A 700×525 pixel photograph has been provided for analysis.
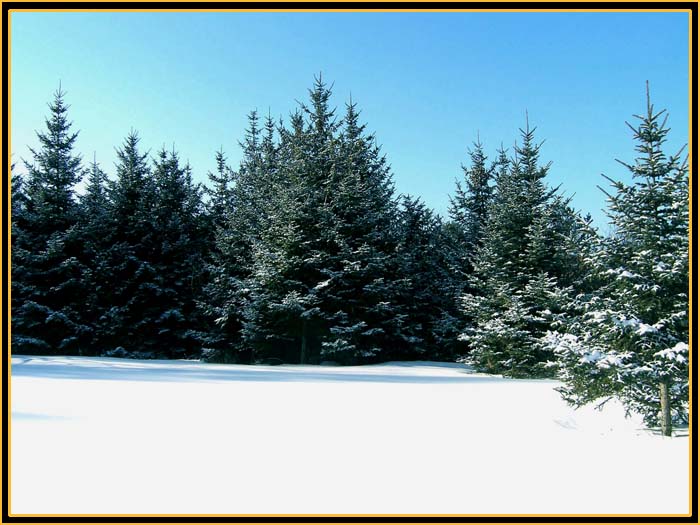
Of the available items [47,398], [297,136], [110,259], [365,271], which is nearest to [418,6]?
[47,398]

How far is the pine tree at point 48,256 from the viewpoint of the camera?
2195 cm

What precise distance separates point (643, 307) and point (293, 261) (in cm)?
1431

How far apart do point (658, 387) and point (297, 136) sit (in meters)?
19.6

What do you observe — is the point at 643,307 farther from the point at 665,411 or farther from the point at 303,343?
the point at 303,343

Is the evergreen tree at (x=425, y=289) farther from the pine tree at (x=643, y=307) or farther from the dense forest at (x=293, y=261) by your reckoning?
the pine tree at (x=643, y=307)

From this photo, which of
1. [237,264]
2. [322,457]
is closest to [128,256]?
[237,264]

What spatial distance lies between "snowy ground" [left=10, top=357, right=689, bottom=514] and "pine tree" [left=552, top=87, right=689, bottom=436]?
1.96 feet

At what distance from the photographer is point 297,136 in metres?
23.2

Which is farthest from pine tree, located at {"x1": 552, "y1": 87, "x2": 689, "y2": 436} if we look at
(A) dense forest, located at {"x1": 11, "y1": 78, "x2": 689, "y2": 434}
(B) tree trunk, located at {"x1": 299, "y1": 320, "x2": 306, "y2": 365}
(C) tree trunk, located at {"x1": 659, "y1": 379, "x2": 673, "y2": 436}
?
(B) tree trunk, located at {"x1": 299, "y1": 320, "x2": 306, "y2": 365}

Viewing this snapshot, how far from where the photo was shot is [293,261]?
1948 cm

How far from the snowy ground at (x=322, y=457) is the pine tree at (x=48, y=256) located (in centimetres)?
1765

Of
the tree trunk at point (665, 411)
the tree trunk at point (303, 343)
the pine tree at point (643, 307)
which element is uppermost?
the pine tree at point (643, 307)

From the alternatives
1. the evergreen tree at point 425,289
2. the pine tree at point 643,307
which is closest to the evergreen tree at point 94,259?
the evergreen tree at point 425,289

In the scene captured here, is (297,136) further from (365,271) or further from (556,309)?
(556,309)
